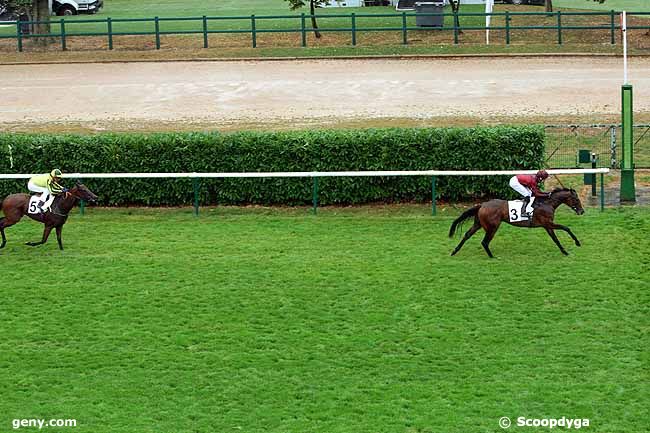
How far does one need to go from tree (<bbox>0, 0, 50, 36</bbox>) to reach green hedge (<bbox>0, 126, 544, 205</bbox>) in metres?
19.3

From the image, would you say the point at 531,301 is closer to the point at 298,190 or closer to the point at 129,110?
the point at 298,190

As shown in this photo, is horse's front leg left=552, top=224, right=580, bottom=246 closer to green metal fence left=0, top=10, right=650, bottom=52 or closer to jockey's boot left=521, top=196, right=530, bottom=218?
jockey's boot left=521, top=196, right=530, bottom=218

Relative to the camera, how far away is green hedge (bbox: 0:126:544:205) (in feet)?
73.4

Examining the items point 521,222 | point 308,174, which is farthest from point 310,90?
point 521,222

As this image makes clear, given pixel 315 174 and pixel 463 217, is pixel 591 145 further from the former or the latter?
pixel 463 217

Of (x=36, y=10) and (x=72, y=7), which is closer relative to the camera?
(x=36, y=10)

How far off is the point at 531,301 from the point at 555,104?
47.2 feet

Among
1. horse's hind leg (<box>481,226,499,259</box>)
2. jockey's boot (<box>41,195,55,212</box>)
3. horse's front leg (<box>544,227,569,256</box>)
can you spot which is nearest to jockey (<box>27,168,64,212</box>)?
jockey's boot (<box>41,195,55,212</box>)

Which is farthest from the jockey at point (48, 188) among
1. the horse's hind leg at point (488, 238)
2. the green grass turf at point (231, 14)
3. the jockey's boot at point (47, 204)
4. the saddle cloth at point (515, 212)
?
the green grass turf at point (231, 14)

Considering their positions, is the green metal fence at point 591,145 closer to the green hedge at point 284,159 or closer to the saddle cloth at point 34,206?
the green hedge at point 284,159

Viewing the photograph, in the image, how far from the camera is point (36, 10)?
42531 mm

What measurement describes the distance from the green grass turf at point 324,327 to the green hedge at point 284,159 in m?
1.21

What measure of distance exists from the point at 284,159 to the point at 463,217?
5126 mm

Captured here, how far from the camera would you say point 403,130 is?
22.9 meters
